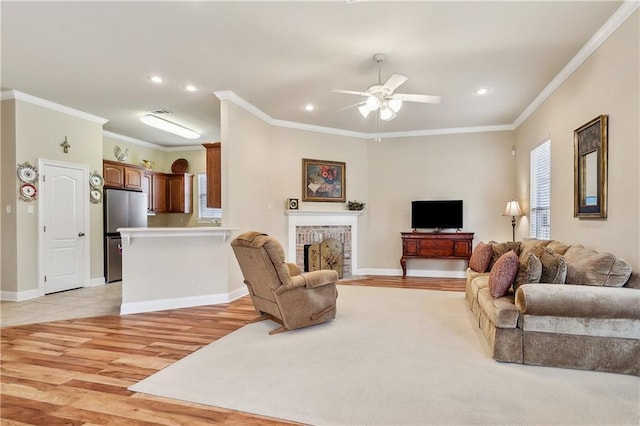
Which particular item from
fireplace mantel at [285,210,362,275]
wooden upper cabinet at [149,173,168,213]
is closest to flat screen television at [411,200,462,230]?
fireplace mantel at [285,210,362,275]

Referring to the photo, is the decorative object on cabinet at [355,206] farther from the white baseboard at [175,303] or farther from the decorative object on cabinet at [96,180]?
the decorative object on cabinet at [96,180]

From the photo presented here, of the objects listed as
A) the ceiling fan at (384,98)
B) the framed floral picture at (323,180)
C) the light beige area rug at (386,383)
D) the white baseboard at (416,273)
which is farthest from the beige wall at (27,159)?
the white baseboard at (416,273)

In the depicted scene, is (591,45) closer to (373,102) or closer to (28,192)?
(373,102)

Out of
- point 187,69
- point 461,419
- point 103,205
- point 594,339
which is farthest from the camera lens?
point 103,205

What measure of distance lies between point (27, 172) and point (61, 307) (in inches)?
81.5

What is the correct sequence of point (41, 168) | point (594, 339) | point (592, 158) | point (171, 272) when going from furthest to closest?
point (41, 168), point (171, 272), point (592, 158), point (594, 339)

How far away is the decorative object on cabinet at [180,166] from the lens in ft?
26.2

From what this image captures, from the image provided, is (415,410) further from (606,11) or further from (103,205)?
(103,205)

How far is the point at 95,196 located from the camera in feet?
19.1

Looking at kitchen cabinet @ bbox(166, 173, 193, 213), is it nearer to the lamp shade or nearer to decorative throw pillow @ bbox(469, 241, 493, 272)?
decorative throw pillow @ bbox(469, 241, 493, 272)

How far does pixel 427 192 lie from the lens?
668 cm

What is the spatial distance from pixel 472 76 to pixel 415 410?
383 centimetres

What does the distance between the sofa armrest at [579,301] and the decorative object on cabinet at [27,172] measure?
6.34 meters

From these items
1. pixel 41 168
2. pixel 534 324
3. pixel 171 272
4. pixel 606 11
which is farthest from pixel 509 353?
pixel 41 168
